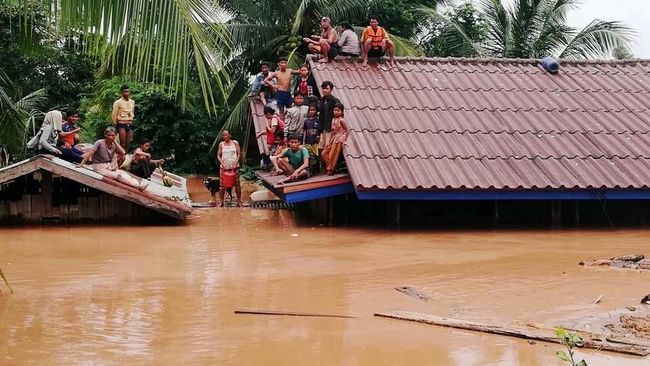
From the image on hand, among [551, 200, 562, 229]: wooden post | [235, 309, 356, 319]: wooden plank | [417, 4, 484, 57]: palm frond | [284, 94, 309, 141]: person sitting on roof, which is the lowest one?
A: [235, 309, 356, 319]: wooden plank

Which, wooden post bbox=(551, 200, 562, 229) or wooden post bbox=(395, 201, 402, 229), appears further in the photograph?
wooden post bbox=(551, 200, 562, 229)

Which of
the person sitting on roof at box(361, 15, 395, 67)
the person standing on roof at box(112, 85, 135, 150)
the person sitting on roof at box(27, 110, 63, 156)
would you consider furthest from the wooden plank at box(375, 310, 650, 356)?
the person sitting on roof at box(361, 15, 395, 67)

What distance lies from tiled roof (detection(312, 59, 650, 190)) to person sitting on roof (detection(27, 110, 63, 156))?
437 centimetres

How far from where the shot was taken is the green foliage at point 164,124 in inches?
851

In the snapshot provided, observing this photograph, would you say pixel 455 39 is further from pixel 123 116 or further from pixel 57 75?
pixel 57 75

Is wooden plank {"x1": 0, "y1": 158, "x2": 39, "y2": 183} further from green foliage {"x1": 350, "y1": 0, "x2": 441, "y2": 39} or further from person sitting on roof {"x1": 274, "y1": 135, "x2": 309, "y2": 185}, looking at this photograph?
green foliage {"x1": 350, "y1": 0, "x2": 441, "y2": 39}

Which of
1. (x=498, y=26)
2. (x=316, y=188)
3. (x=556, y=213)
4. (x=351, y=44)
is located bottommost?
(x=556, y=213)

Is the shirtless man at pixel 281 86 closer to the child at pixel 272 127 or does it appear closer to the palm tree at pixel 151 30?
the child at pixel 272 127

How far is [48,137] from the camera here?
1208 cm

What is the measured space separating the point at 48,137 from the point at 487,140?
6764mm

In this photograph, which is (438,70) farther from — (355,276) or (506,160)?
(355,276)

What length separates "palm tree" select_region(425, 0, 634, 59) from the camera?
2178cm

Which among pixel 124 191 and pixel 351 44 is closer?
pixel 124 191

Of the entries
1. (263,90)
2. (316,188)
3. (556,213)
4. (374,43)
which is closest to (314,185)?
(316,188)
